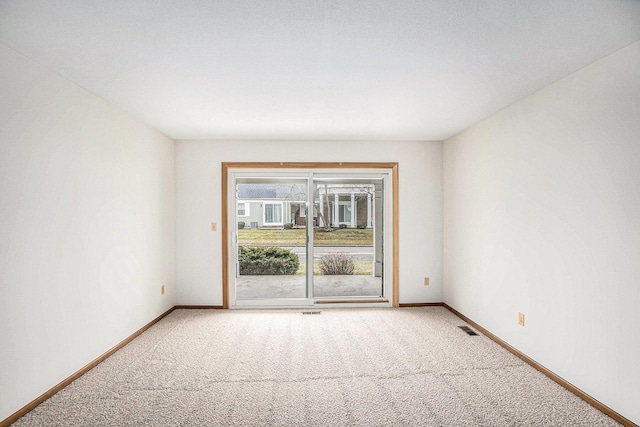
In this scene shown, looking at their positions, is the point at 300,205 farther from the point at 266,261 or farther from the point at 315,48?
the point at 315,48

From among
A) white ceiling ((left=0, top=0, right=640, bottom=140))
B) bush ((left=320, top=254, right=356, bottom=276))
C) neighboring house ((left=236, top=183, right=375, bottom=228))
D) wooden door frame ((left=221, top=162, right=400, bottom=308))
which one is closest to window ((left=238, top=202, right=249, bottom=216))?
neighboring house ((left=236, top=183, right=375, bottom=228))

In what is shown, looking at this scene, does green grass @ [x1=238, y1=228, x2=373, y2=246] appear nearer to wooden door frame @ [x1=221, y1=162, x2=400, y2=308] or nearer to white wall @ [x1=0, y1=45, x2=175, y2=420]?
wooden door frame @ [x1=221, y1=162, x2=400, y2=308]

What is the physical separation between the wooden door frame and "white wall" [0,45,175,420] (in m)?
1.03

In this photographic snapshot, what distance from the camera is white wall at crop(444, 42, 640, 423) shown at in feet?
6.84

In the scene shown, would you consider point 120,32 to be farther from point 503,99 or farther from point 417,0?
point 503,99

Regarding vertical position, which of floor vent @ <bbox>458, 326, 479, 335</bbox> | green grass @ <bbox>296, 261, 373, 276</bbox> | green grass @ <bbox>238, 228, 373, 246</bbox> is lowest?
floor vent @ <bbox>458, 326, 479, 335</bbox>

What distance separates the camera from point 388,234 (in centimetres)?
476

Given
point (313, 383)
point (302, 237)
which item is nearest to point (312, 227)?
point (302, 237)

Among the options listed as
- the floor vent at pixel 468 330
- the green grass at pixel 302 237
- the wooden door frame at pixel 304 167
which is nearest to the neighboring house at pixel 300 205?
the green grass at pixel 302 237

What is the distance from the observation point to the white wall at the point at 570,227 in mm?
2084

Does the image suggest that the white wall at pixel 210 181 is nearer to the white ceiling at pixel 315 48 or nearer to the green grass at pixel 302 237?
the green grass at pixel 302 237

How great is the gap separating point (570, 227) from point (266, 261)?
174 inches

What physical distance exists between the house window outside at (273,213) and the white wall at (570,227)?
2.69 metres

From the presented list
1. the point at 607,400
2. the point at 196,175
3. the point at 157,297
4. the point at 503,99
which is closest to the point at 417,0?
the point at 503,99
